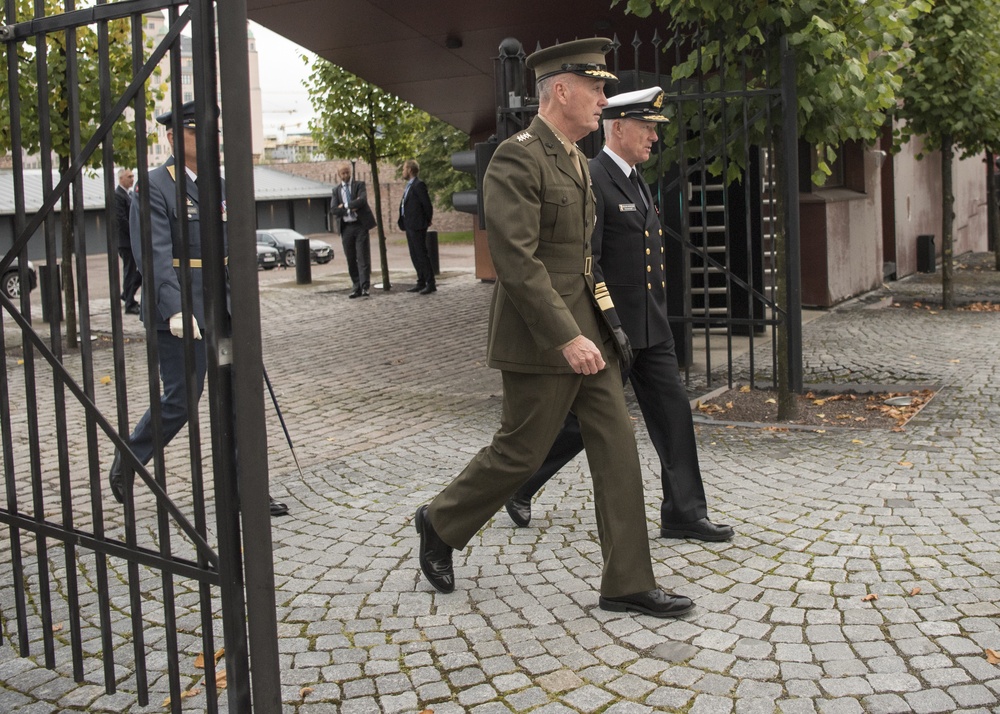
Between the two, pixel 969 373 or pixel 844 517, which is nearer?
pixel 844 517

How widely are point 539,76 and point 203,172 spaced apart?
1.84m

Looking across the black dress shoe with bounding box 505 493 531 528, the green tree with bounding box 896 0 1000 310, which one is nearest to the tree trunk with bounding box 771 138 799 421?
the black dress shoe with bounding box 505 493 531 528

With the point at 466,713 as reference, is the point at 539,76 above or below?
above

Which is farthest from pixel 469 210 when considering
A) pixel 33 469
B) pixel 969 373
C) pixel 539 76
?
pixel 33 469

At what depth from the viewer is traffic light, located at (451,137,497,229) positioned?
8.38 meters

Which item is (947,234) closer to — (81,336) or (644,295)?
(644,295)

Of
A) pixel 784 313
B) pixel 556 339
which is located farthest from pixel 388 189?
pixel 556 339

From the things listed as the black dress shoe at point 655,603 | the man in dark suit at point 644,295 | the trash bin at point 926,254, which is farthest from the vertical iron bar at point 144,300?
the trash bin at point 926,254

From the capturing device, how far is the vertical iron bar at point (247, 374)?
3023mm

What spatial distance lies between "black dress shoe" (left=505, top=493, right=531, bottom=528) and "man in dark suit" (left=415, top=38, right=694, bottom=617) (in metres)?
0.94

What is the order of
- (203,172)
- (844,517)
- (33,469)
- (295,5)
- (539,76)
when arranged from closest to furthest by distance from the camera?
1. (203,172)
2. (33,469)
3. (539,76)
4. (844,517)
5. (295,5)

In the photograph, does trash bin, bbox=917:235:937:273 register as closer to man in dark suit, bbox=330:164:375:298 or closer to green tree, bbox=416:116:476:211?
man in dark suit, bbox=330:164:375:298

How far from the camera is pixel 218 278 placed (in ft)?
10.5

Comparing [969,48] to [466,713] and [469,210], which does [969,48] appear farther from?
[466,713]
